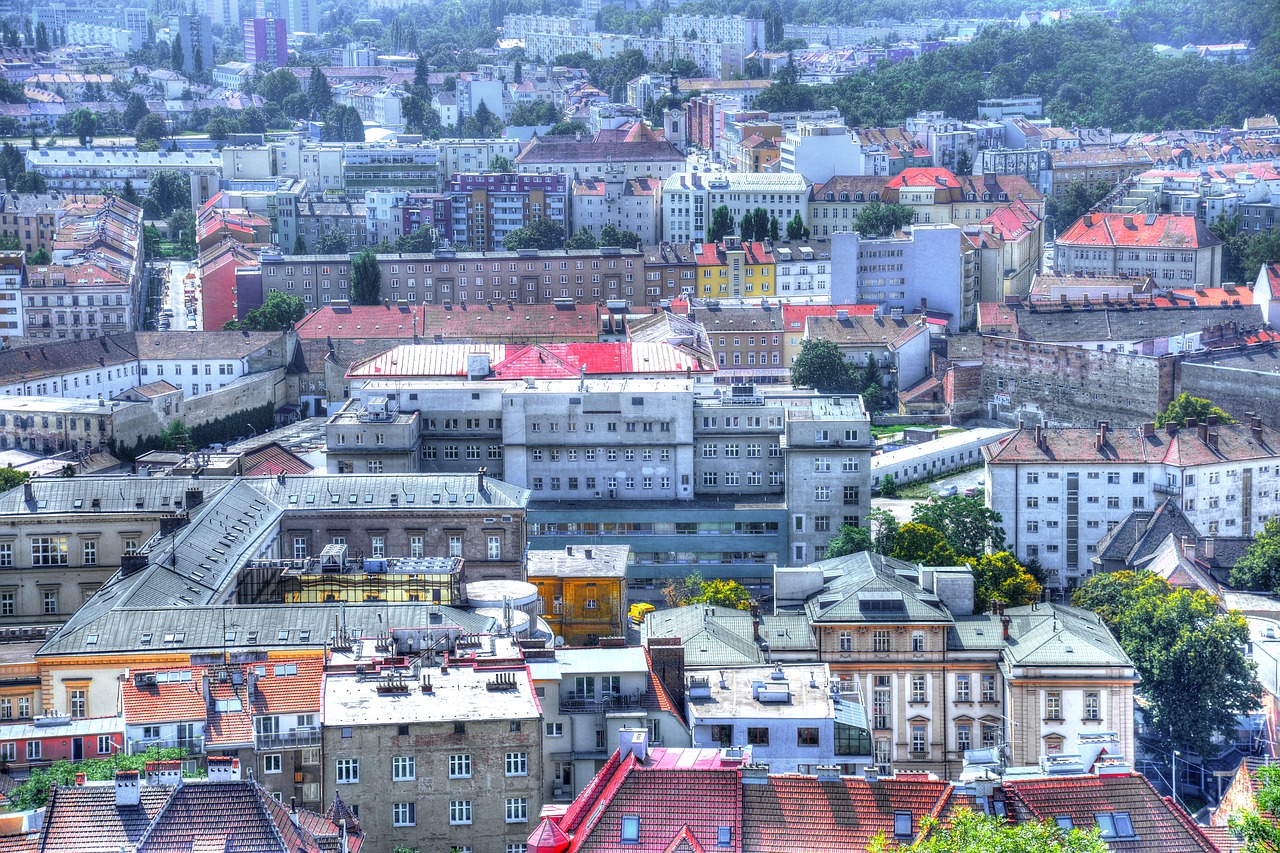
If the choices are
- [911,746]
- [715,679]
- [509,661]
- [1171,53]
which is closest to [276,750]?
[509,661]

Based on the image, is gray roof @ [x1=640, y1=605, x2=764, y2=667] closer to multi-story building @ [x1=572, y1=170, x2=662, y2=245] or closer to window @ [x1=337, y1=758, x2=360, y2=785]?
window @ [x1=337, y1=758, x2=360, y2=785]

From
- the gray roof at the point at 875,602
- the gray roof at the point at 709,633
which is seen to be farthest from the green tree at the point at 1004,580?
the gray roof at the point at 709,633

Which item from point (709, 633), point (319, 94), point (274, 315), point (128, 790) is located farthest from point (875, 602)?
point (319, 94)

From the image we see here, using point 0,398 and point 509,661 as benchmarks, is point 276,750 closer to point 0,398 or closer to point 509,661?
point 509,661

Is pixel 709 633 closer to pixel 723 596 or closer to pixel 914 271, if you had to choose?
pixel 723 596

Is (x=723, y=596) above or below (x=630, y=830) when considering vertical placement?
below

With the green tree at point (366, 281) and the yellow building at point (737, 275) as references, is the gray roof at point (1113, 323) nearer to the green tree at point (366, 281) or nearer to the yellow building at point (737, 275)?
the yellow building at point (737, 275)

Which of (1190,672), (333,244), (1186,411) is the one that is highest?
(333,244)
